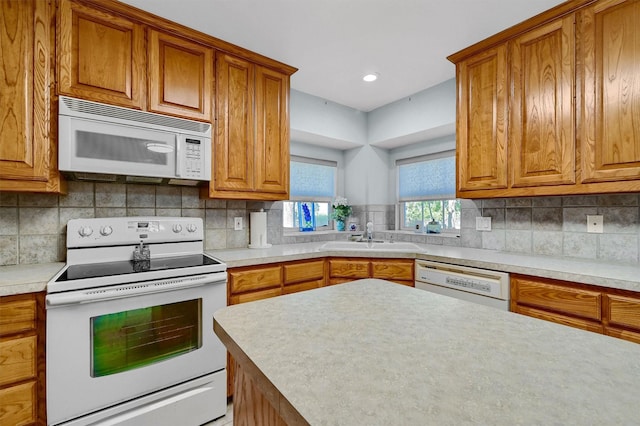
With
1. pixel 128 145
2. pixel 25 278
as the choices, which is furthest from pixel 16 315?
pixel 128 145

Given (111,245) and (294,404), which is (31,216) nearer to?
(111,245)

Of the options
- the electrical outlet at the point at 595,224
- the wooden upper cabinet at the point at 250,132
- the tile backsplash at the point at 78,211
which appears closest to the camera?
the tile backsplash at the point at 78,211

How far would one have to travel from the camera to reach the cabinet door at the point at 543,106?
5.90 ft

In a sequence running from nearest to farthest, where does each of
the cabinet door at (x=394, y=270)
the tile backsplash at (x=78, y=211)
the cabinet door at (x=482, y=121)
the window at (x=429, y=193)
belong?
1. the tile backsplash at (x=78, y=211)
2. the cabinet door at (x=482, y=121)
3. the cabinet door at (x=394, y=270)
4. the window at (x=429, y=193)

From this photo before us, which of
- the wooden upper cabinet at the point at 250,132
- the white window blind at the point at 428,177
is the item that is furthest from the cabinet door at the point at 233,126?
the white window blind at the point at 428,177

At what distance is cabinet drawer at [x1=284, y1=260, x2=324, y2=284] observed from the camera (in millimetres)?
2238

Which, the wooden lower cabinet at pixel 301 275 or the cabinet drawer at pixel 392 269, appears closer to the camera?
the wooden lower cabinet at pixel 301 275

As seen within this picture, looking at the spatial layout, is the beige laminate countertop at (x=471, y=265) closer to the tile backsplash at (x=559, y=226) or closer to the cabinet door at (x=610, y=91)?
the tile backsplash at (x=559, y=226)

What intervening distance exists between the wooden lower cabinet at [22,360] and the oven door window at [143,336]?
0.70 ft

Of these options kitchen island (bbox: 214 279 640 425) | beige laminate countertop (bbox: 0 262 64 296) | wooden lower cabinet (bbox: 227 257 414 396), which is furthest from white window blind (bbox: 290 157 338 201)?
kitchen island (bbox: 214 279 640 425)

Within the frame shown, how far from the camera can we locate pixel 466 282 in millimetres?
1993

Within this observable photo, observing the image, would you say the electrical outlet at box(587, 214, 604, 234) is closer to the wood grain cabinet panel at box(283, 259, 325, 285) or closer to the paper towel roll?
the wood grain cabinet panel at box(283, 259, 325, 285)

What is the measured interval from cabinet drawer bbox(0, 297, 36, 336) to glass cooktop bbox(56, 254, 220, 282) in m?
0.15

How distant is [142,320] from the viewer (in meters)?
1.56
